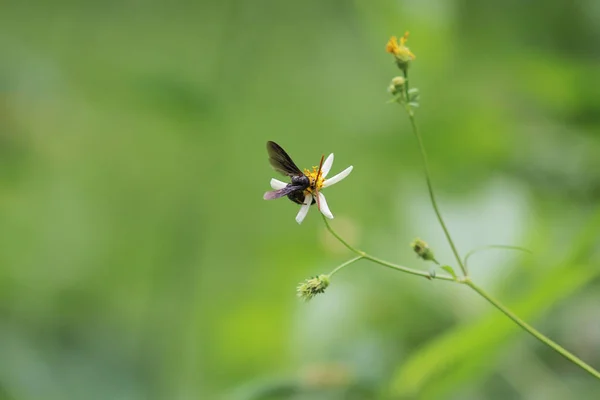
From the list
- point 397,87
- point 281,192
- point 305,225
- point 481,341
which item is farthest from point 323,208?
point 305,225

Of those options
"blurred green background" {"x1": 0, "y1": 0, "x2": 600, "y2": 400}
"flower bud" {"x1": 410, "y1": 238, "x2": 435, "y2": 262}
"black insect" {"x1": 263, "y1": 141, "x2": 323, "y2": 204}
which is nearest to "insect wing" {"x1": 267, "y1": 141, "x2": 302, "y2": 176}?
"black insect" {"x1": 263, "y1": 141, "x2": 323, "y2": 204}

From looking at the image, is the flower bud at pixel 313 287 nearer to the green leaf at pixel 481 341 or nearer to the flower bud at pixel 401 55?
the flower bud at pixel 401 55

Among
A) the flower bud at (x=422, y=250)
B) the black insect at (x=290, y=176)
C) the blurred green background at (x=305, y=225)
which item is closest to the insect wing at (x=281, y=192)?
the black insect at (x=290, y=176)

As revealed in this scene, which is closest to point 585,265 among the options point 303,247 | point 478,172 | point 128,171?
point 478,172

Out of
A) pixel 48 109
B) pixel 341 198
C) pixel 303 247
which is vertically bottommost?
pixel 303 247

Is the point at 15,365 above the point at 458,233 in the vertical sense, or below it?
above

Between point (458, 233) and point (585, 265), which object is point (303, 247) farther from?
point (585, 265)

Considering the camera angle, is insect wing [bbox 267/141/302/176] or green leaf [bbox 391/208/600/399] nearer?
insect wing [bbox 267/141/302/176]

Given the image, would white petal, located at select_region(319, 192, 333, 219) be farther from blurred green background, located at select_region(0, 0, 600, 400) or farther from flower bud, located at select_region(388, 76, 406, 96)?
blurred green background, located at select_region(0, 0, 600, 400)

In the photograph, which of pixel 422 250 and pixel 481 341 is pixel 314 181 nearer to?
pixel 422 250
